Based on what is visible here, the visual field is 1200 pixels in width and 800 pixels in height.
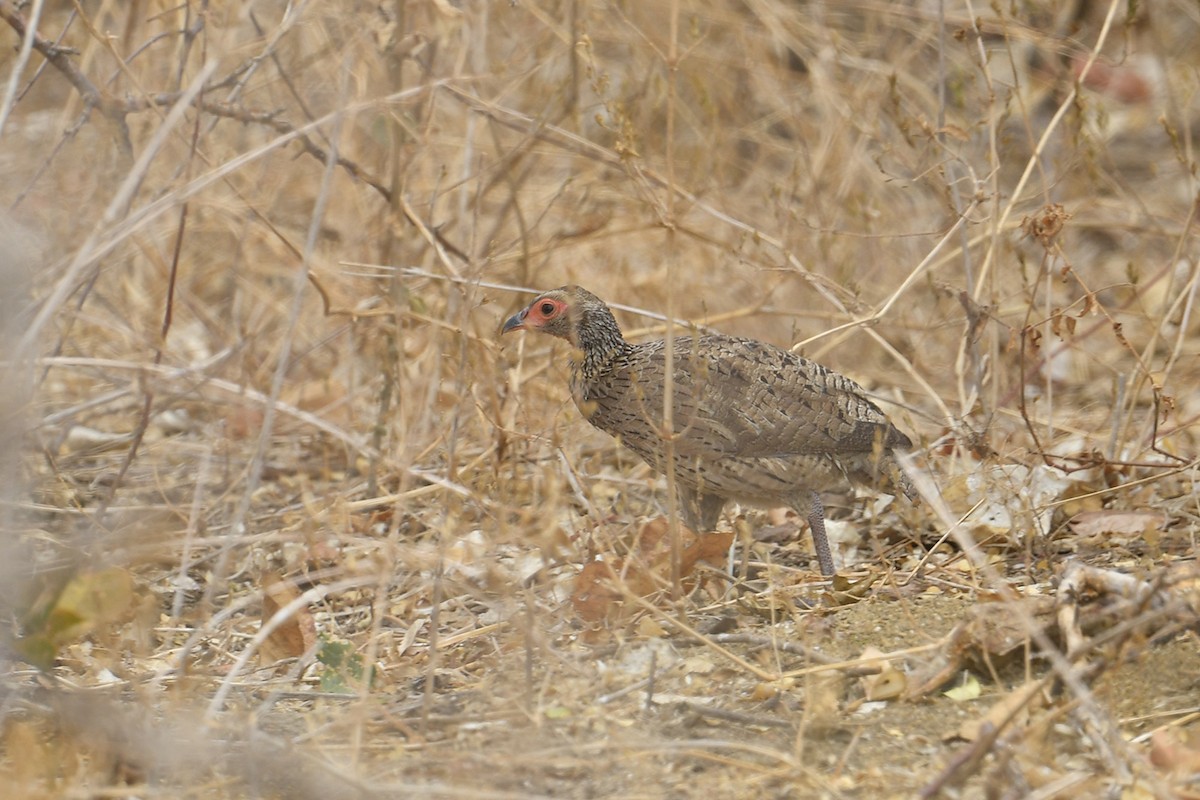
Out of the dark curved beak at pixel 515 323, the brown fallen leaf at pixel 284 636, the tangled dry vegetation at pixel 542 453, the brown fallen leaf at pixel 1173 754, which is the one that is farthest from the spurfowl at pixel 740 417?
the brown fallen leaf at pixel 1173 754

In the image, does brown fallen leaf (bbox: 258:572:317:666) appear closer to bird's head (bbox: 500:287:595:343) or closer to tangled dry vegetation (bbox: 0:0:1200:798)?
tangled dry vegetation (bbox: 0:0:1200:798)

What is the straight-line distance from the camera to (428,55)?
555 centimetres

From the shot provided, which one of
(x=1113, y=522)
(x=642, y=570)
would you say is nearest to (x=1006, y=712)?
(x=642, y=570)

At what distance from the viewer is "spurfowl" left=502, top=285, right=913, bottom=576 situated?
14.3 feet

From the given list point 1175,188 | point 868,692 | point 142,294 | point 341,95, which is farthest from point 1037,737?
point 1175,188

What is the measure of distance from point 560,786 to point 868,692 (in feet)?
2.81

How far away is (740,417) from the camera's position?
172 inches

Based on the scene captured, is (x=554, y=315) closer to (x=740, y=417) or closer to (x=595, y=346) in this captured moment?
(x=595, y=346)

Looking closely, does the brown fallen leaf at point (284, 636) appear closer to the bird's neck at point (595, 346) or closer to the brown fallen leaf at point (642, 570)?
the brown fallen leaf at point (642, 570)

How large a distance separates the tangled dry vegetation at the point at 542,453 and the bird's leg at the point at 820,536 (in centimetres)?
15

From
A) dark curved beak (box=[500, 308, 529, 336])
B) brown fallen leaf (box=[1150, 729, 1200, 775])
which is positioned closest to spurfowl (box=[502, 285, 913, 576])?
dark curved beak (box=[500, 308, 529, 336])

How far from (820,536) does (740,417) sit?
48 centimetres

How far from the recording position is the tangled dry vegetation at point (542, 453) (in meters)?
3.07

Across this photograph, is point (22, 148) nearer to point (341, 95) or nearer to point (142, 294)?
point (142, 294)
